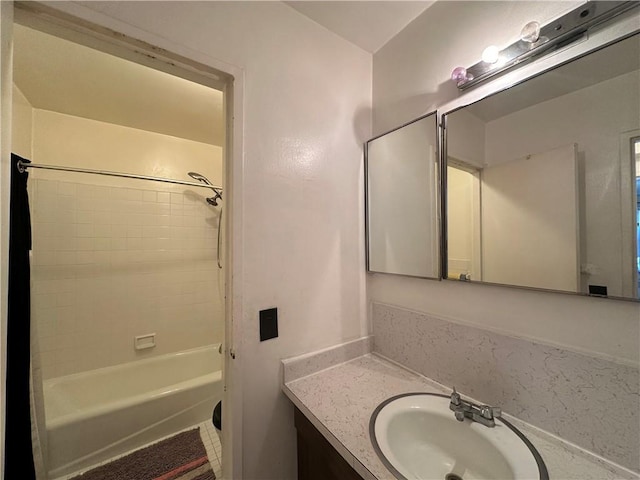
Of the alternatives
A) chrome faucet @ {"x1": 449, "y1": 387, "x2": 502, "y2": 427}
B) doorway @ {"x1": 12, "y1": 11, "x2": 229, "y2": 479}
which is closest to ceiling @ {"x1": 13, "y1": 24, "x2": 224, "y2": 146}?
doorway @ {"x1": 12, "y1": 11, "x2": 229, "y2": 479}

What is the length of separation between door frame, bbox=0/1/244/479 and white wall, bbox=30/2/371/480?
0.02 meters

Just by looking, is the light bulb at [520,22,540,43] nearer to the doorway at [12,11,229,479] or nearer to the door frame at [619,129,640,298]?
the door frame at [619,129,640,298]

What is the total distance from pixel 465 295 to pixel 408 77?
99 cm

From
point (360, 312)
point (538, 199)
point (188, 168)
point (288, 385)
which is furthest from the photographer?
point (188, 168)

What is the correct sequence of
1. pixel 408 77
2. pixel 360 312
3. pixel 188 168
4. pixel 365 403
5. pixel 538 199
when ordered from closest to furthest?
1. pixel 538 199
2. pixel 365 403
3. pixel 408 77
4. pixel 360 312
5. pixel 188 168

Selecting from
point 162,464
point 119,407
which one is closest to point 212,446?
point 162,464

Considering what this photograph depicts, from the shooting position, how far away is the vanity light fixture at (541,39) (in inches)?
23.6

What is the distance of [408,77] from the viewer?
108cm

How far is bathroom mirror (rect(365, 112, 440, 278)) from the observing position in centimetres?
98

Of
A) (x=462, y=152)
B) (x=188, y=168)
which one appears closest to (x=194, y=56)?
(x=462, y=152)

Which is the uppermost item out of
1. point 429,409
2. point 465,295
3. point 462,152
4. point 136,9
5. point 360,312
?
point 136,9

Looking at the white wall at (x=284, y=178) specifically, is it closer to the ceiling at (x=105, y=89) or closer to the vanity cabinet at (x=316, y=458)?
the vanity cabinet at (x=316, y=458)

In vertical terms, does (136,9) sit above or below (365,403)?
above

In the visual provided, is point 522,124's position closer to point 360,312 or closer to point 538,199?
point 538,199
